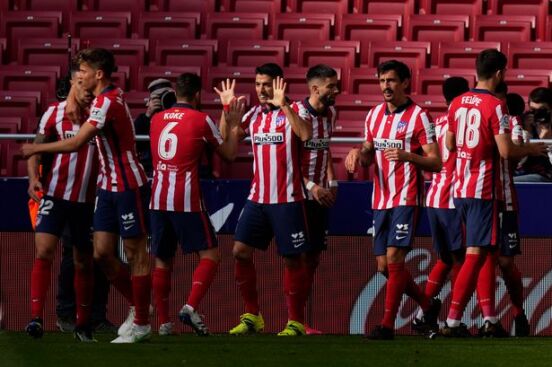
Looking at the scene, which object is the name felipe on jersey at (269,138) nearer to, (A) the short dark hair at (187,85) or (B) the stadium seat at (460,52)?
(A) the short dark hair at (187,85)

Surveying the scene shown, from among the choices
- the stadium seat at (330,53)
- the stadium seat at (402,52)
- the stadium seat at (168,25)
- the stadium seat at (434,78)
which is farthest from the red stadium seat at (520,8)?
the stadium seat at (168,25)

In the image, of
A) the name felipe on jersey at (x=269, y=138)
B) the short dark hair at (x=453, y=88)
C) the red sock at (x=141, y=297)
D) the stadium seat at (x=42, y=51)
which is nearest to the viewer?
the red sock at (x=141, y=297)

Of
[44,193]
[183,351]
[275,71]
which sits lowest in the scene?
[183,351]

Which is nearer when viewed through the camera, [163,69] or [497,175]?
[497,175]

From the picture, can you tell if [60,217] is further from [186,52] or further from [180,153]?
[186,52]

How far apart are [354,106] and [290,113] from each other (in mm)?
3902

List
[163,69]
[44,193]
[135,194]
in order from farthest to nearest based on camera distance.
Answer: [163,69], [44,193], [135,194]

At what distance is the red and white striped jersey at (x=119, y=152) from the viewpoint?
8.33 metres

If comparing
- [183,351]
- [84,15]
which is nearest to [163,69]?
[84,15]

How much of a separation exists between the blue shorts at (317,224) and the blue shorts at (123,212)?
176 cm

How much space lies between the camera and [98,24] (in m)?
14.5

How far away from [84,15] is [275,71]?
16.3 feet

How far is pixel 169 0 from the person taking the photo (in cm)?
1502

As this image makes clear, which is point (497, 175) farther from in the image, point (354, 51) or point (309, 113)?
point (354, 51)
